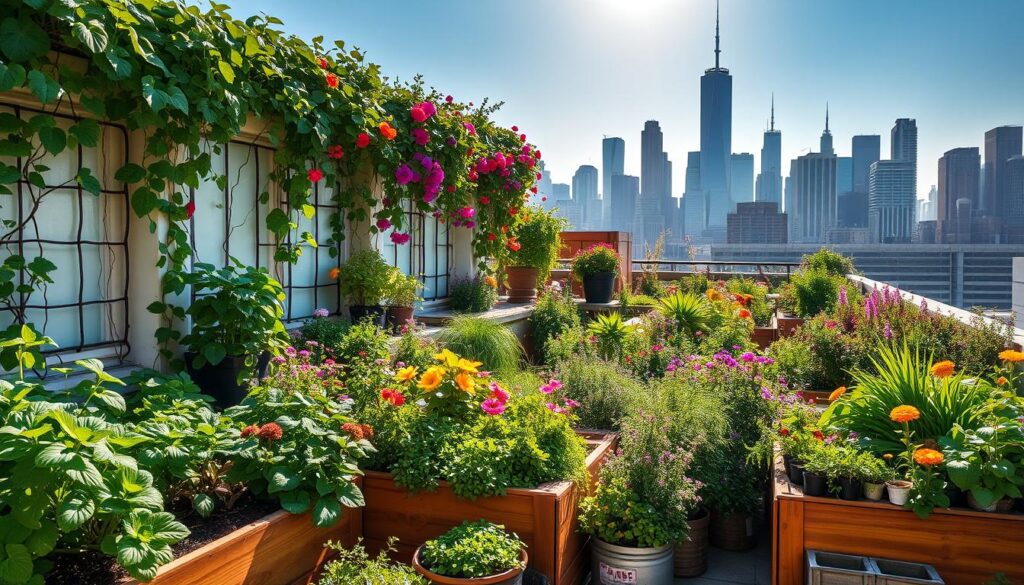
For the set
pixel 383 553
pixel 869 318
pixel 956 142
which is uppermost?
pixel 956 142

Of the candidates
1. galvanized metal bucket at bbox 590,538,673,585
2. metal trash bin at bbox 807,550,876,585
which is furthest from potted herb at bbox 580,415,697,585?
metal trash bin at bbox 807,550,876,585

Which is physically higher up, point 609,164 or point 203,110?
point 609,164

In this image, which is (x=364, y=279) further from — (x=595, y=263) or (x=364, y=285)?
(x=595, y=263)

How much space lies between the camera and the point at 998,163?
53062 mm

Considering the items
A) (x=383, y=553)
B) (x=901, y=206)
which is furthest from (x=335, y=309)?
(x=901, y=206)

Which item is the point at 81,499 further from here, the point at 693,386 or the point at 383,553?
the point at 693,386

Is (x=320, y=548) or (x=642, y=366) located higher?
(x=642, y=366)

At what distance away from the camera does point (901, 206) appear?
62.9 metres

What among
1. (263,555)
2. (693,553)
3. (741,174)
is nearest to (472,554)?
(263,555)

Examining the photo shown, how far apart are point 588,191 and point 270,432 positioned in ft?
241

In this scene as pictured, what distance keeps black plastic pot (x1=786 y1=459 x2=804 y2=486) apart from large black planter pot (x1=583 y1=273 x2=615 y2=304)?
18.1 ft

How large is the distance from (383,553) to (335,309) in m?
3.13

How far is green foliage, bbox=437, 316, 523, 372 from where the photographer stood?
186 inches

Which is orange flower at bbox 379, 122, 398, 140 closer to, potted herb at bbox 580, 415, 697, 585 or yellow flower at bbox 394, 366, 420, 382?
yellow flower at bbox 394, 366, 420, 382
